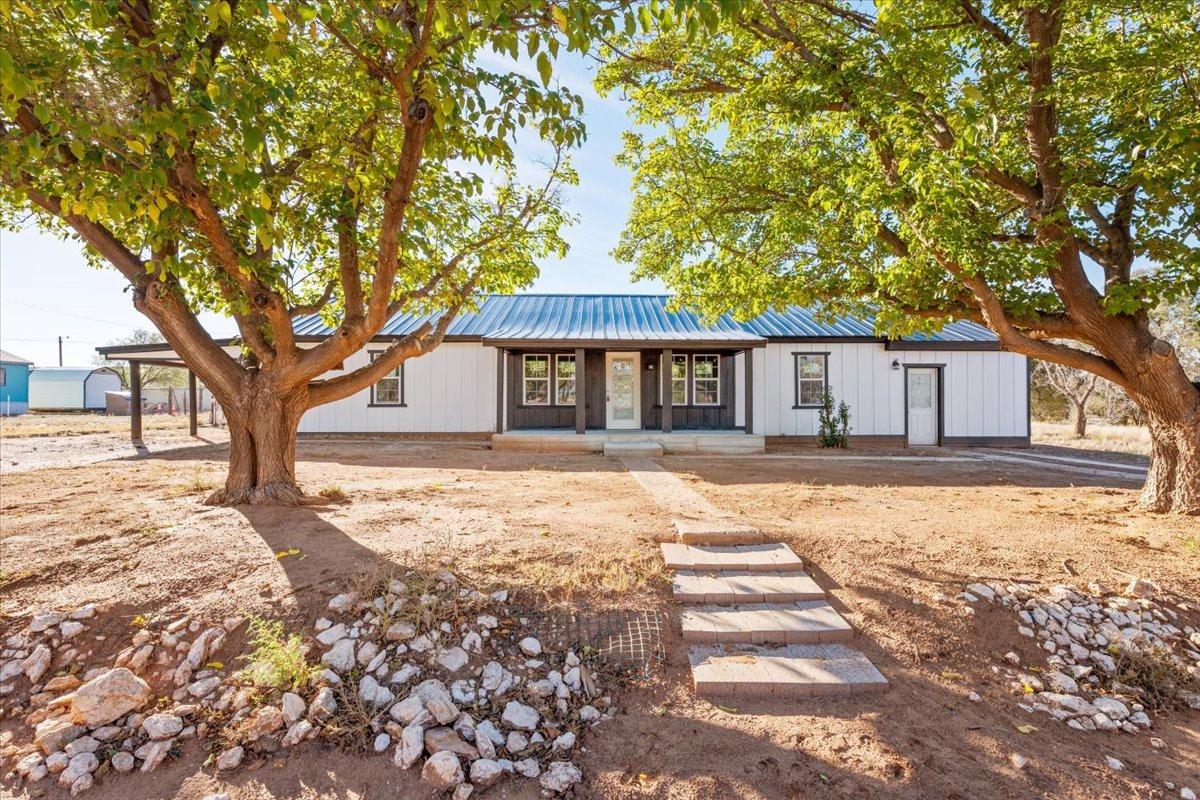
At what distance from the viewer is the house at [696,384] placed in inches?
521

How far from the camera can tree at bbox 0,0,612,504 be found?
3006 mm

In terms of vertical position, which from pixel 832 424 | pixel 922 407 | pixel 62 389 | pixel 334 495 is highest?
pixel 62 389

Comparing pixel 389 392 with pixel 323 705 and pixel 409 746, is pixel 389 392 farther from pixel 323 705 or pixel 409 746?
pixel 409 746

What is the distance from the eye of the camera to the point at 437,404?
44.6 feet

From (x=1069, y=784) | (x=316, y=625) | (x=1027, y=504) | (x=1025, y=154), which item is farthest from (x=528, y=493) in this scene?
(x=1025, y=154)

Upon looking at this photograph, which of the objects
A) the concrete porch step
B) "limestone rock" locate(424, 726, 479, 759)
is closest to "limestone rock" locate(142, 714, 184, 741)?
"limestone rock" locate(424, 726, 479, 759)

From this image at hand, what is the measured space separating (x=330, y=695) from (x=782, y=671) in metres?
2.37

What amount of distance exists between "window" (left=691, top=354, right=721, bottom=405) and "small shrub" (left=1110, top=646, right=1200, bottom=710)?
444 inches

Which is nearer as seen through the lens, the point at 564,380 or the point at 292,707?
the point at 292,707

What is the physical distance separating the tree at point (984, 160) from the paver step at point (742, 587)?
3.59 metres

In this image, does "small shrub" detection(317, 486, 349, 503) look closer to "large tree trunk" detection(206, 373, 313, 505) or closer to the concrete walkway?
"large tree trunk" detection(206, 373, 313, 505)

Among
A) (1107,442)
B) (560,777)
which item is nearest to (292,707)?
(560,777)

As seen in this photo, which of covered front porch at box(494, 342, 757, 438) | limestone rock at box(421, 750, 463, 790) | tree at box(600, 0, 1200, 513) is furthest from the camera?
covered front porch at box(494, 342, 757, 438)

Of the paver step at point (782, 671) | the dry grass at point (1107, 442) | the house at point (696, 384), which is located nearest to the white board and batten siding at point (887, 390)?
the house at point (696, 384)
